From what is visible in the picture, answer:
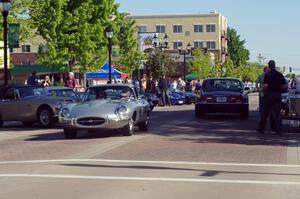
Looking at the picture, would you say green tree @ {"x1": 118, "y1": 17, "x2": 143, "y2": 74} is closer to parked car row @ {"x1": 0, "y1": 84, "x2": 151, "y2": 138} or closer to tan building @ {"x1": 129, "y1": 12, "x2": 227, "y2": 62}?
parked car row @ {"x1": 0, "y1": 84, "x2": 151, "y2": 138}

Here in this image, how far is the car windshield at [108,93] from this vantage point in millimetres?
16922

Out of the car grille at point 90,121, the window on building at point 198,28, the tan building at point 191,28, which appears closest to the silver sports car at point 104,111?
the car grille at point 90,121

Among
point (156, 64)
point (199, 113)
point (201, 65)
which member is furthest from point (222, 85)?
point (201, 65)

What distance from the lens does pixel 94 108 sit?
1580 cm

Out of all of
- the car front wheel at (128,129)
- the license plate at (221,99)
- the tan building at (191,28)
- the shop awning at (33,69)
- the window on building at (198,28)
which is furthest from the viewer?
the window on building at (198,28)

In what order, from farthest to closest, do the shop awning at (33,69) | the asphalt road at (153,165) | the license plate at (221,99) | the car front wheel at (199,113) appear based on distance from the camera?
1. the shop awning at (33,69)
2. the car front wheel at (199,113)
3. the license plate at (221,99)
4. the asphalt road at (153,165)

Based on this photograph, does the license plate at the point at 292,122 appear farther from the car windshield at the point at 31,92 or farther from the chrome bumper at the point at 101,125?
the car windshield at the point at 31,92

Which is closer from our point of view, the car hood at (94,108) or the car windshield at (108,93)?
the car hood at (94,108)

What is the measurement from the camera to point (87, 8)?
47094 mm

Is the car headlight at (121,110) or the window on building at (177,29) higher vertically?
the window on building at (177,29)

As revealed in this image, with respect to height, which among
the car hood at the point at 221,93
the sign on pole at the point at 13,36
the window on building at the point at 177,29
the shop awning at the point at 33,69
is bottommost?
the car hood at the point at 221,93

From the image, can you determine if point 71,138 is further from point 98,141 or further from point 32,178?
point 32,178

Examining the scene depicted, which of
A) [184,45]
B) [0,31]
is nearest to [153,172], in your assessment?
[0,31]

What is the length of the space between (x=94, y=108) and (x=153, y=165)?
5200mm
